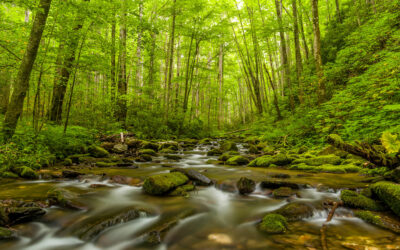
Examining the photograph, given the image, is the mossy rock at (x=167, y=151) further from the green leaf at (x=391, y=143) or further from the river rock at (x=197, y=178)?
the green leaf at (x=391, y=143)

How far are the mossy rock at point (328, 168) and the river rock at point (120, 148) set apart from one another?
6.34 meters

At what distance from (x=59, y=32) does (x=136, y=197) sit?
5760 mm

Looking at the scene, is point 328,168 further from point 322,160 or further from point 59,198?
point 59,198

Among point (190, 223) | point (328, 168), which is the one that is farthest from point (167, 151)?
point (190, 223)

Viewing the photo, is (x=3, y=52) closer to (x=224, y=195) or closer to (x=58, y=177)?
(x=58, y=177)

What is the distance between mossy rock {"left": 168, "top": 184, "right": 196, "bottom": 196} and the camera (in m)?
3.78

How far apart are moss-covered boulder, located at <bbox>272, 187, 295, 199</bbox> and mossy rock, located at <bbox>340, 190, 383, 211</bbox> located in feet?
2.66

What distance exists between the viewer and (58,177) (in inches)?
185

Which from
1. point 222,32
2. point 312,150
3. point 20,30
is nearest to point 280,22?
point 222,32

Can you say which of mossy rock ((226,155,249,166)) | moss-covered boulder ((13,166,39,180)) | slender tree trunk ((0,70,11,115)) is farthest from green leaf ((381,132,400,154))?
slender tree trunk ((0,70,11,115))

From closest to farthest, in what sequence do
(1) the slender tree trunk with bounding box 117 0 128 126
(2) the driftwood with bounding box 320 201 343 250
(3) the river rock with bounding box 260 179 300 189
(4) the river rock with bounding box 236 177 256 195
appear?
(2) the driftwood with bounding box 320 201 343 250 → (3) the river rock with bounding box 260 179 300 189 → (4) the river rock with bounding box 236 177 256 195 → (1) the slender tree trunk with bounding box 117 0 128 126

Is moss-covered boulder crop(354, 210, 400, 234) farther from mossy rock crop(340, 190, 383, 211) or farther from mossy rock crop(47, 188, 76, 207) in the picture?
mossy rock crop(47, 188, 76, 207)

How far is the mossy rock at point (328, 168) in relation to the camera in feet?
15.6

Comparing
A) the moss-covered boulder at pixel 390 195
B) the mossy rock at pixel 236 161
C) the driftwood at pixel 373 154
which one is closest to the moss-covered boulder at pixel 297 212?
the moss-covered boulder at pixel 390 195
